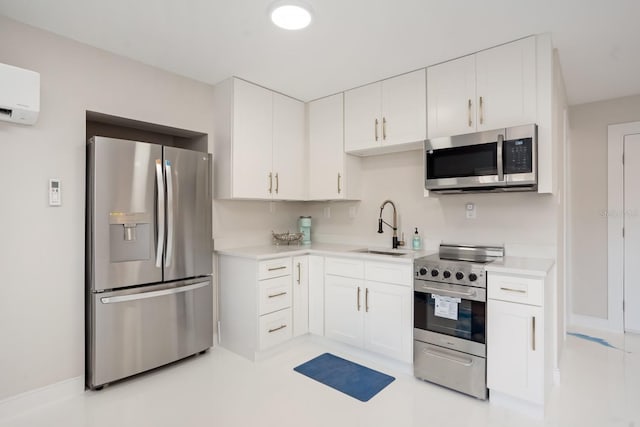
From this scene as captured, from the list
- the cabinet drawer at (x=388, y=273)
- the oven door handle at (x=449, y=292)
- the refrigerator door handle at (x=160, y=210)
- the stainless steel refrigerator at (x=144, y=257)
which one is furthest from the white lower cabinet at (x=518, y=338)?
the refrigerator door handle at (x=160, y=210)

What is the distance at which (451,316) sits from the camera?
2.37 meters

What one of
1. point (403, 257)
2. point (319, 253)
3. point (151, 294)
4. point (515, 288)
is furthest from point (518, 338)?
point (151, 294)

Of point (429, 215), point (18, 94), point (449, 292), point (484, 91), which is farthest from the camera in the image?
point (429, 215)

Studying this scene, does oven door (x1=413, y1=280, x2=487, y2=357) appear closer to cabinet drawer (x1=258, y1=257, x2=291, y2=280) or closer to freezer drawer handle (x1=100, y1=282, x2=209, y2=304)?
cabinet drawer (x1=258, y1=257, x2=291, y2=280)

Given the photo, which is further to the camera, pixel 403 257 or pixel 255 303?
pixel 255 303

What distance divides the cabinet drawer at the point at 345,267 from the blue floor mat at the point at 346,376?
0.74 meters

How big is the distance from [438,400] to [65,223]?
2.84 metres

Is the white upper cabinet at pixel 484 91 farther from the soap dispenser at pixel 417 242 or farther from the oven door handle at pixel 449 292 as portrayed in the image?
the oven door handle at pixel 449 292

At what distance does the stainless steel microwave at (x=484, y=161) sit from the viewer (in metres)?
2.26

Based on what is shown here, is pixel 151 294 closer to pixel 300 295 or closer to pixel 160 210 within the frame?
pixel 160 210

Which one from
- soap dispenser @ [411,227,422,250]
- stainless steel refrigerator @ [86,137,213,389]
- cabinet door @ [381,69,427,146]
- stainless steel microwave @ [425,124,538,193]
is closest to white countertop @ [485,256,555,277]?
stainless steel microwave @ [425,124,538,193]

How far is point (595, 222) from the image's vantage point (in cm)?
363

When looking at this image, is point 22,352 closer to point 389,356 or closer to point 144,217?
point 144,217

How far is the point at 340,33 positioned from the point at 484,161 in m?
1.36
